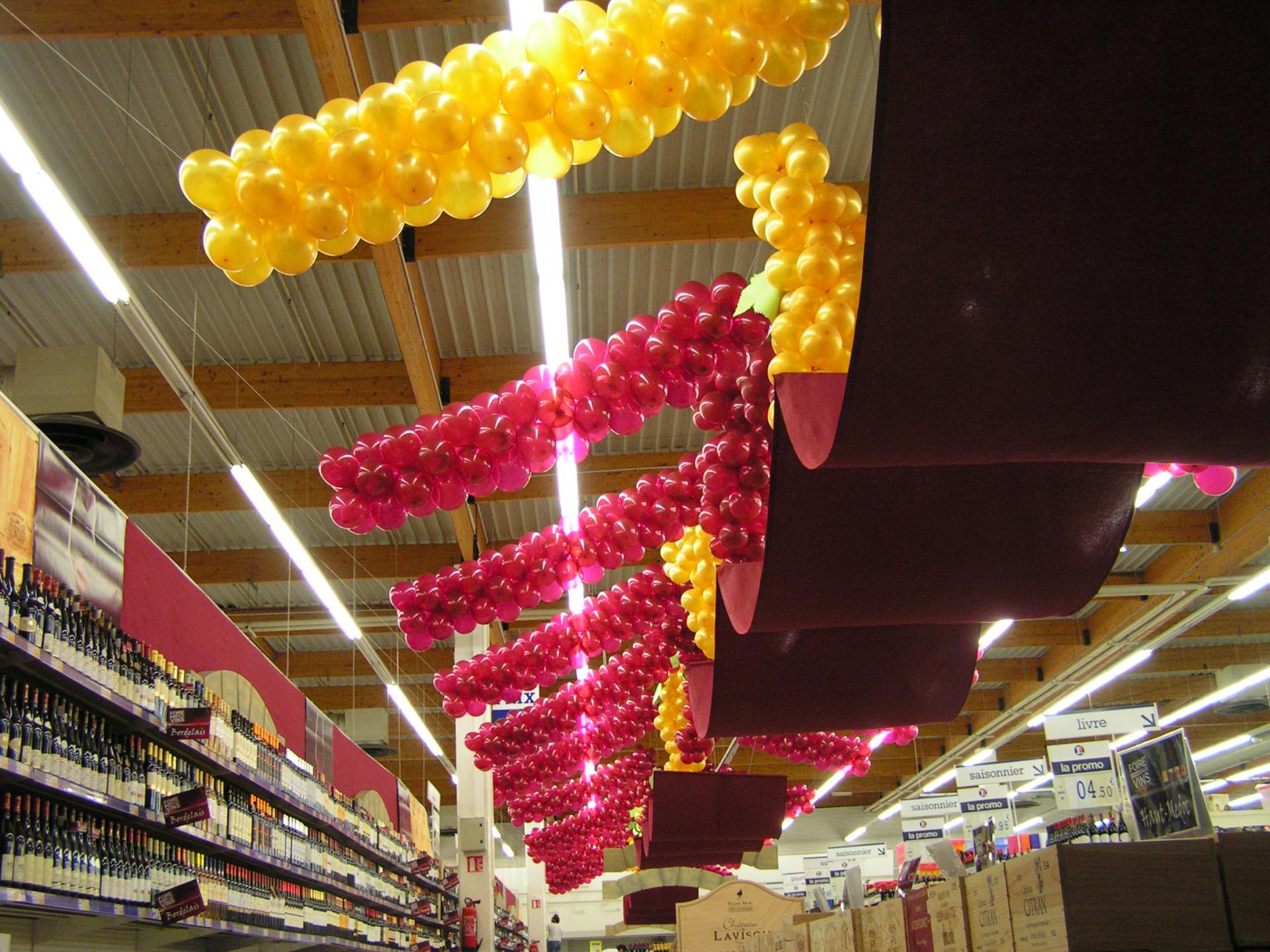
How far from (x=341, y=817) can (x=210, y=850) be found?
3732mm

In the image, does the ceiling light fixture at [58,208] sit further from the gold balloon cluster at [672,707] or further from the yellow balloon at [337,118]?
the gold balloon cluster at [672,707]

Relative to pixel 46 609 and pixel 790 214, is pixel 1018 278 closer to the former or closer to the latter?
pixel 790 214

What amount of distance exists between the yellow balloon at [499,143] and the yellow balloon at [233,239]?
0.61 m

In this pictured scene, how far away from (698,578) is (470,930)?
8.71m

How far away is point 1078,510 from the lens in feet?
12.9

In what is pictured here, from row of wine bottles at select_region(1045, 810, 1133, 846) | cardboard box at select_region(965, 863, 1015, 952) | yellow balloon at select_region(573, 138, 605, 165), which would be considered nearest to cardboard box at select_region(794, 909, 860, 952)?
row of wine bottles at select_region(1045, 810, 1133, 846)

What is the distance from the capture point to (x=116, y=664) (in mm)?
5227

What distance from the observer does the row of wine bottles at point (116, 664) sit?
173 inches

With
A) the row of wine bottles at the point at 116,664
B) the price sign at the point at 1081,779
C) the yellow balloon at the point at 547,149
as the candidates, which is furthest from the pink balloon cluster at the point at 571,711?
the yellow balloon at the point at 547,149

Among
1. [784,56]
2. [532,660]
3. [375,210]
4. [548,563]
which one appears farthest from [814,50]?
[532,660]

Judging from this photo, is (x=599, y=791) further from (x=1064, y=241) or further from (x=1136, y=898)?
(x=1064, y=241)

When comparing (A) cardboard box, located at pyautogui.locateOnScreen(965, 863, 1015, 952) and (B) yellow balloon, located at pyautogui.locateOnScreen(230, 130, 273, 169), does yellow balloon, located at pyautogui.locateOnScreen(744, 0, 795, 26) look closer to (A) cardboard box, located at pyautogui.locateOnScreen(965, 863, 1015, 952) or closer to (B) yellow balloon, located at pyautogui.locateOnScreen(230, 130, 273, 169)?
(B) yellow balloon, located at pyautogui.locateOnScreen(230, 130, 273, 169)

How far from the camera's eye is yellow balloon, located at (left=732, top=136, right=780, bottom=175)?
3389 mm

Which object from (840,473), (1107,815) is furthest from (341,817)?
(840,473)
